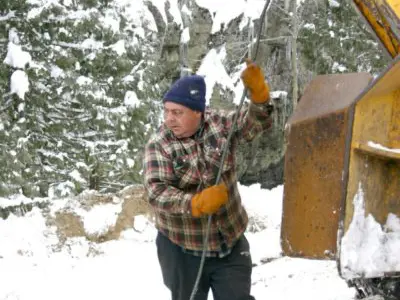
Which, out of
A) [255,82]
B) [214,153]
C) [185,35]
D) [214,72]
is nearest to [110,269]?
[214,153]

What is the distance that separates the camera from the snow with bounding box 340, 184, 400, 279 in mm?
1977

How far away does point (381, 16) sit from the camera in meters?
2.48

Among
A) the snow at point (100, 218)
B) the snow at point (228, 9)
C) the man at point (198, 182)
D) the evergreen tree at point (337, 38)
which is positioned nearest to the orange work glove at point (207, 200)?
the man at point (198, 182)

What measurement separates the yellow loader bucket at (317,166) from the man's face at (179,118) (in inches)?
24.5

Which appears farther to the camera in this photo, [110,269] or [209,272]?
[110,269]

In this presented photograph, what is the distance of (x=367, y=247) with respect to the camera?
2.08 metres

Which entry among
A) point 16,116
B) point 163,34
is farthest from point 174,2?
point 16,116

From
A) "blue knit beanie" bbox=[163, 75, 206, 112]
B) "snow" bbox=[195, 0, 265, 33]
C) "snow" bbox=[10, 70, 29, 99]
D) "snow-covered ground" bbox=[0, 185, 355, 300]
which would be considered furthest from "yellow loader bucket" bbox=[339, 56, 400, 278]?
"snow" bbox=[195, 0, 265, 33]

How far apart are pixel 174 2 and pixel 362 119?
32.1 feet

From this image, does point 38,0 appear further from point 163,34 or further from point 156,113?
point 163,34

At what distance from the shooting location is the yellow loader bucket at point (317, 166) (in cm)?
204

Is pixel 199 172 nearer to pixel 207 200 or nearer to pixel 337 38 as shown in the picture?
pixel 207 200

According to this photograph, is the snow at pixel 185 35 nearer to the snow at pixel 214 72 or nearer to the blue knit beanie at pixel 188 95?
the snow at pixel 214 72

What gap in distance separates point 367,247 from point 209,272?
1.07 metres
